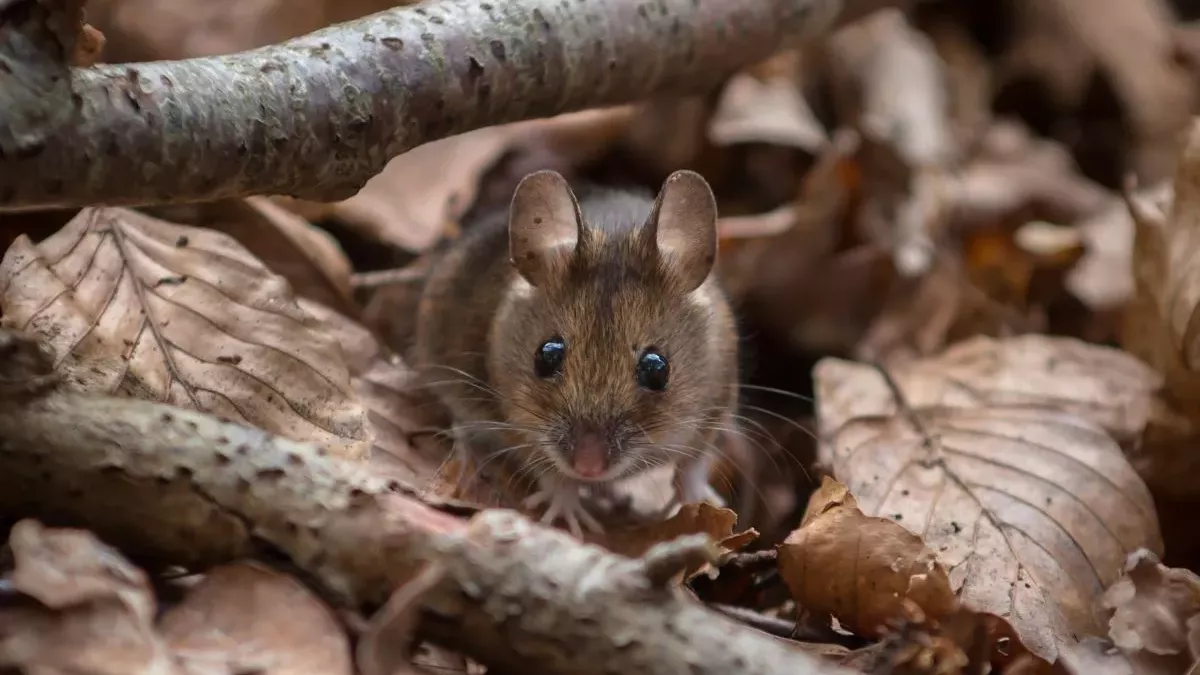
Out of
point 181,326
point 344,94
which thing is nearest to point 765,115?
point 344,94

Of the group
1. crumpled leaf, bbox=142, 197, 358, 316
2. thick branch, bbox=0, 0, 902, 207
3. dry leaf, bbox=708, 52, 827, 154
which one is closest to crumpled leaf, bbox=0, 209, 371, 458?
thick branch, bbox=0, 0, 902, 207

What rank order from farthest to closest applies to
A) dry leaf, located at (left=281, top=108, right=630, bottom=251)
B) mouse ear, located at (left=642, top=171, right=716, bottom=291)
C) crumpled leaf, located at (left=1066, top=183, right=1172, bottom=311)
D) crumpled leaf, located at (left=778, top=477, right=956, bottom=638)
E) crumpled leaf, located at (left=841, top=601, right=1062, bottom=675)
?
1. crumpled leaf, located at (left=1066, top=183, right=1172, bottom=311)
2. dry leaf, located at (left=281, top=108, right=630, bottom=251)
3. mouse ear, located at (left=642, top=171, right=716, bottom=291)
4. crumpled leaf, located at (left=778, top=477, right=956, bottom=638)
5. crumpled leaf, located at (left=841, top=601, right=1062, bottom=675)

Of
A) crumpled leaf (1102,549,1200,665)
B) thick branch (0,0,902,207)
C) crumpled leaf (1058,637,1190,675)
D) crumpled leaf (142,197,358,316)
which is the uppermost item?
thick branch (0,0,902,207)

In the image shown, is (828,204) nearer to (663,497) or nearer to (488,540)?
(663,497)

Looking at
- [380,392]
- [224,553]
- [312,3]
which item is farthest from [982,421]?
[312,3]

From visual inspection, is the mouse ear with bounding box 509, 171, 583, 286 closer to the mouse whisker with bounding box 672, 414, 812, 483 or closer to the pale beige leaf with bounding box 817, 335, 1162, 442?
the mouse whisker with bounding box 672, 414, 812, 483

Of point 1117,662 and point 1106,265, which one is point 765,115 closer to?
point 1106,265
